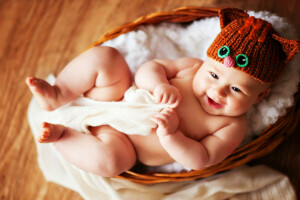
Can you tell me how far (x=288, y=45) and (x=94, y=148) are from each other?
2.40ft

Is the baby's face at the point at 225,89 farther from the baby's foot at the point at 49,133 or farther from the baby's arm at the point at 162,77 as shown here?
the baby's foot at the point at 49,133

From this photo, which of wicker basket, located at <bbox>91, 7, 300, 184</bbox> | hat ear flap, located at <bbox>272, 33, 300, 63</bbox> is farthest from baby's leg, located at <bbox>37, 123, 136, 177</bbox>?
hat ear flap, located at <bbox>272, 33, 300, 63</bbox>

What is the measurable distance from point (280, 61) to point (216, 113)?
278mm

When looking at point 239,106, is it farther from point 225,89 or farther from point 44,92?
point 44,92

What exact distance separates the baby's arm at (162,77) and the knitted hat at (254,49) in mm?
195

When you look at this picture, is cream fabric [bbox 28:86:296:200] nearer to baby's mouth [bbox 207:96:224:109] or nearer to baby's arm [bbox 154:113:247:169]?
baby's arm [bbox 154:113:247:169]

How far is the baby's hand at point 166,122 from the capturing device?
98 cm

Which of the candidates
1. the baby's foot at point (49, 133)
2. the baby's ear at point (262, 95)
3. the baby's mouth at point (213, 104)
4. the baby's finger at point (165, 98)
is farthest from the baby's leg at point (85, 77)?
the baby's ear at point (262, 95)

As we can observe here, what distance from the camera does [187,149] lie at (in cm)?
105

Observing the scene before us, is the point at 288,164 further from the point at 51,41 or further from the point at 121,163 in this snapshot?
the point at 51,41

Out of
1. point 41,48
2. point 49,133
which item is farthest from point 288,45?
point 41,48

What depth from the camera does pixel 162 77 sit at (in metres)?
1.18

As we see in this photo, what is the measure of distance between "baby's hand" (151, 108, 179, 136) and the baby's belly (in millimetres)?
152

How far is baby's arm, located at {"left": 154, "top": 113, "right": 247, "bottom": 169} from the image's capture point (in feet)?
3.41
